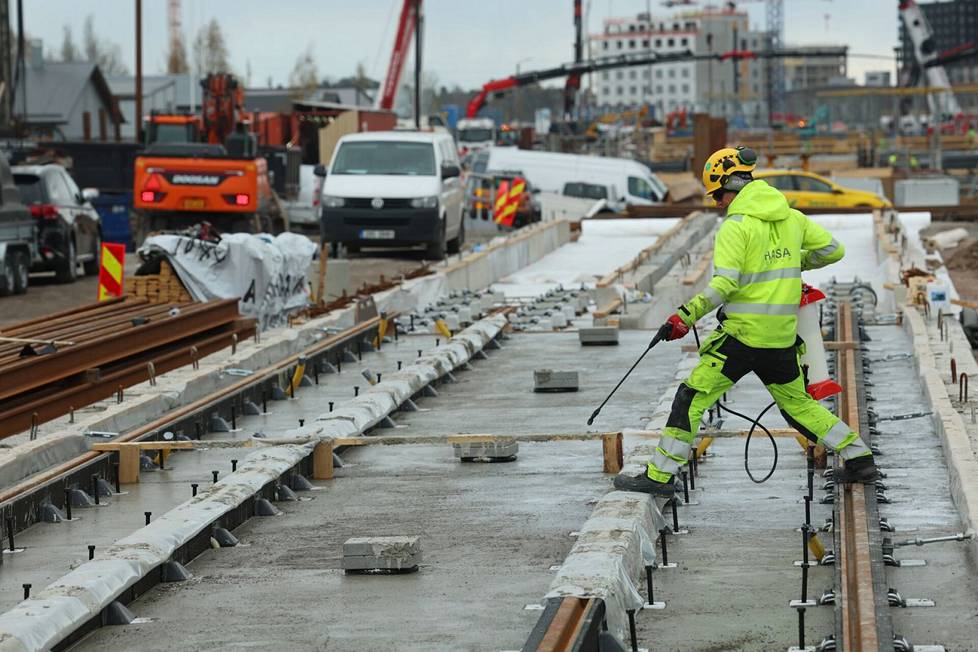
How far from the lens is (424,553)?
27.8 ft

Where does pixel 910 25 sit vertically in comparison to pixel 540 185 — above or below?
above

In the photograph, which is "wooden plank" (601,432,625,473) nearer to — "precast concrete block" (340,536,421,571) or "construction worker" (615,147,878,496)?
"construction worker" (615,147,878,496)

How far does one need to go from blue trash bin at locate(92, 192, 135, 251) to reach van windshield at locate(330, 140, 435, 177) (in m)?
7.51

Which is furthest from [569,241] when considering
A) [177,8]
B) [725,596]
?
[177,8]

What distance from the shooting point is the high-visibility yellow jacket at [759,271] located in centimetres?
868

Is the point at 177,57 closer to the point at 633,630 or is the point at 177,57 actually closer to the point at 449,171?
the point at 449,171

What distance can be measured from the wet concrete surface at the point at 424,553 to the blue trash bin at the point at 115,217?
24.6 m

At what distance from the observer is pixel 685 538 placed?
8.68m

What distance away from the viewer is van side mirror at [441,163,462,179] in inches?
1190

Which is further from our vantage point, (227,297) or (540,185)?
(540,185)

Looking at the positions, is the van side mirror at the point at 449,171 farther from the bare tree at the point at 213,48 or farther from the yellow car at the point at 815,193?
the bare tree at the point at 213,48

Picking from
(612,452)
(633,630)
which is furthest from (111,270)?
(633,630)

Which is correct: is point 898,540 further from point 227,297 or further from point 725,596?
point 227,297

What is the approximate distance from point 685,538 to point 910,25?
110520mm
